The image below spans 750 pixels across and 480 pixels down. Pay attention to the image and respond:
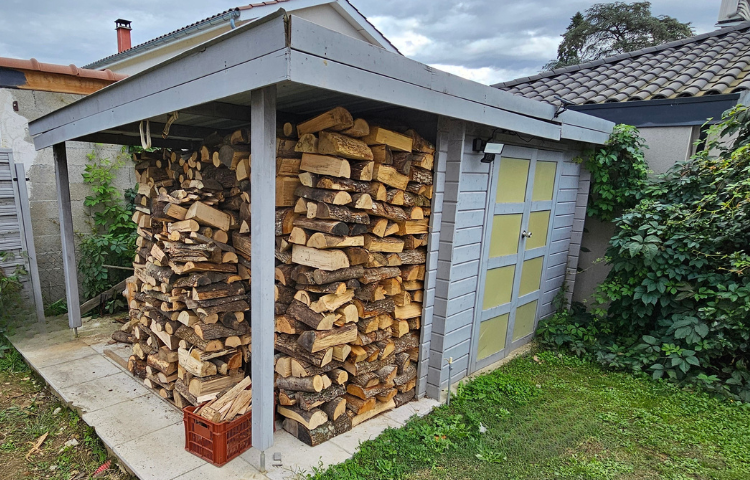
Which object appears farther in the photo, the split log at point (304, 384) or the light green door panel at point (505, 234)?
the light green door panel at point (505, 234)

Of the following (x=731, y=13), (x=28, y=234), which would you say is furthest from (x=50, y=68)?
(x=731, y=13)

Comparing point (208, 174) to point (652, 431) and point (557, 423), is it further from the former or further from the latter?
point (652, 431)

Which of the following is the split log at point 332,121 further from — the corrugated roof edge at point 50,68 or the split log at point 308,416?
the corrugated roof edge at point 50,68

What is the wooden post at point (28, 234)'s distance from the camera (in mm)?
4121

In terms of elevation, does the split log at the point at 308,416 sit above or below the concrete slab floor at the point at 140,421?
above

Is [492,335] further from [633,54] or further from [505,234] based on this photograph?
[633,54]

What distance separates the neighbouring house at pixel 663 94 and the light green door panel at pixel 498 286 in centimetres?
145

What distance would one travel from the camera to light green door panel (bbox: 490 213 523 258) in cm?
357

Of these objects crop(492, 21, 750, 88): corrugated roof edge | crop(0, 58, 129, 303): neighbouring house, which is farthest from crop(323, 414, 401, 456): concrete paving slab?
crop(492, 21, 750, 88): corrugated roof edge

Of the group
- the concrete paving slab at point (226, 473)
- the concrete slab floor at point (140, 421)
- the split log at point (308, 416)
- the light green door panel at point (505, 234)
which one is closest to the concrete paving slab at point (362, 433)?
the concrete slab floor at point (140, 421)

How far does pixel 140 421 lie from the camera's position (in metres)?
2.75

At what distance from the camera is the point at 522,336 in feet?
14.0

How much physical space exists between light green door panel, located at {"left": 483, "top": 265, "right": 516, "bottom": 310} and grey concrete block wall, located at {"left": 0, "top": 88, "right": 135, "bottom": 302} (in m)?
4.84

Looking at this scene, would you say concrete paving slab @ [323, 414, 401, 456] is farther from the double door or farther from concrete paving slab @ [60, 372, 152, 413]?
concrete paving slab @ [60, 372, 152, 413]
